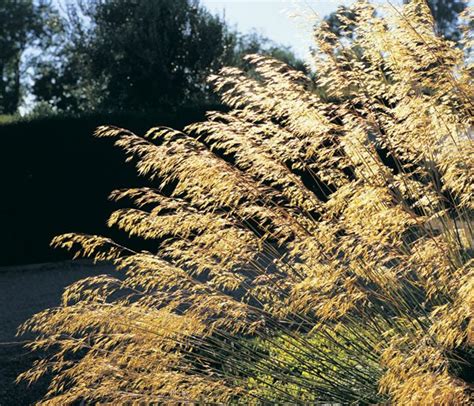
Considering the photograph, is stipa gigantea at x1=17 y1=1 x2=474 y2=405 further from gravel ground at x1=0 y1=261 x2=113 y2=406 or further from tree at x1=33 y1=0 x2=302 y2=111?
tree at x1=33 y1=0 x2=302 y2=111

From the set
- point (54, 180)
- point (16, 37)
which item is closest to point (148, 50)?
point (54, 180)

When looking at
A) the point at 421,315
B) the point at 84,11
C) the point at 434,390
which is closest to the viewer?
the point at 434,390

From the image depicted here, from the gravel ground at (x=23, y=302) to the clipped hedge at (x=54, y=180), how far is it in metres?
0.49

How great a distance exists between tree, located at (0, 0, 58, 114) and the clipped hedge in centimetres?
1480

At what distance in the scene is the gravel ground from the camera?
512cm

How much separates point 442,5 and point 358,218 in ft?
103

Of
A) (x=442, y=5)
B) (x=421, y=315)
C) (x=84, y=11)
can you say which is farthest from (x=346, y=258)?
(x=442, y=5)

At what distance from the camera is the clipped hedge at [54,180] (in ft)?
35.3

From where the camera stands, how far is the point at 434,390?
96.6 inches

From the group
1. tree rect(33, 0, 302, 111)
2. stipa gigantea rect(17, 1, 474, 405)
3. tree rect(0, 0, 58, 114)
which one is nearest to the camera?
stipa gigantea rect(17, 1, 474, 405)

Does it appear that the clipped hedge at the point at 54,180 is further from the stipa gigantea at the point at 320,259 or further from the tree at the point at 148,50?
the stipa gigantea at the point at 320,259

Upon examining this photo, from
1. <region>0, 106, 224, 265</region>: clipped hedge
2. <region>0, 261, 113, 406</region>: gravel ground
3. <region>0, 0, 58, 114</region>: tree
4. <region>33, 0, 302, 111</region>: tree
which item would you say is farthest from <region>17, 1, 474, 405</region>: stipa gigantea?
<region>0, 0, 58, 114</region>: tree

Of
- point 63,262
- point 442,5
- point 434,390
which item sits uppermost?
point 442,5

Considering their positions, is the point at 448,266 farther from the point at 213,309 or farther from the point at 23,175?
the point at 23,175
